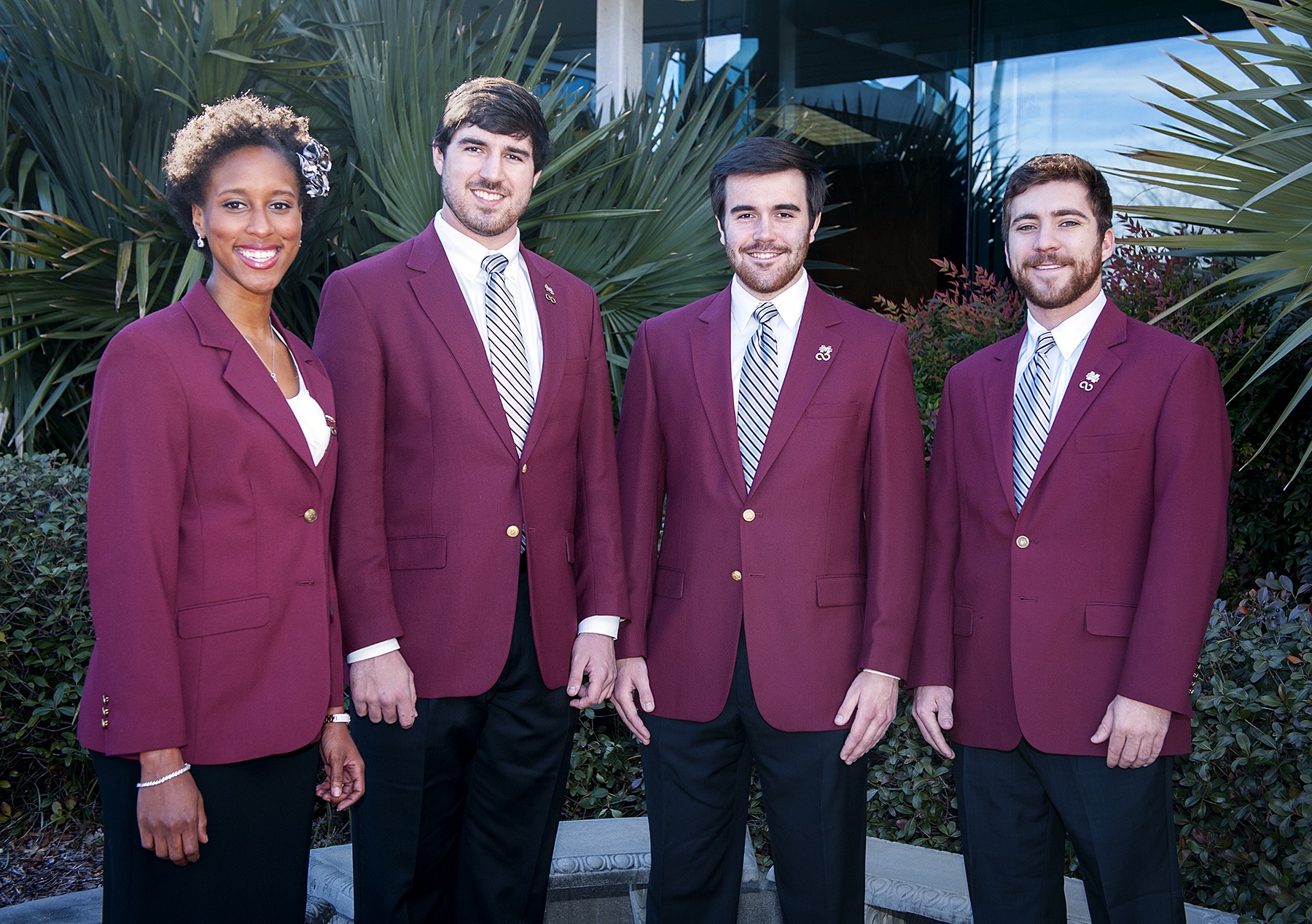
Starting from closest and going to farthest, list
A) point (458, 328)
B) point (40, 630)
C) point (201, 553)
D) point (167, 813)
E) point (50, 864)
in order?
point (167, 813)
point (201, 553)
point (458, 328)
point (40, 630)
point (50, 864)

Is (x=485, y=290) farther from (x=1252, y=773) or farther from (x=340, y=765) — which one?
(x=1252, y=773)

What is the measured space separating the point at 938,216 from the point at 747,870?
6.16m

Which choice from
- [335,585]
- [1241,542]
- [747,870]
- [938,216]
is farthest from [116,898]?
[938,216]

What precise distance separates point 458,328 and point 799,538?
2.92 feet

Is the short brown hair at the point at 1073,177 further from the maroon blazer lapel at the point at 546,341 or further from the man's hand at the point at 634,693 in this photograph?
the man's hand at the point at 634,693

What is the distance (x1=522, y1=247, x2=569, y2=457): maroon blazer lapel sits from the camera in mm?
2508

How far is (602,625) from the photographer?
2.56 meters

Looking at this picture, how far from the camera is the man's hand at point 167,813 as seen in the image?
6.02 ft

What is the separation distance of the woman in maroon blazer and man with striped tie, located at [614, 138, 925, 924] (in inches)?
29.7

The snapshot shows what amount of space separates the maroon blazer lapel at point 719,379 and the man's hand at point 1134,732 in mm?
894

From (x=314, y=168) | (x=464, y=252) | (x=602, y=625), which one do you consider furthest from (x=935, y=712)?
(x=314, y=168)

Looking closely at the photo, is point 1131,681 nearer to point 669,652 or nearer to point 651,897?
point 669,652

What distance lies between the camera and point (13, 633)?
3.63 m

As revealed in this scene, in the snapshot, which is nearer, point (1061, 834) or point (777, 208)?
point (1061, 834)
